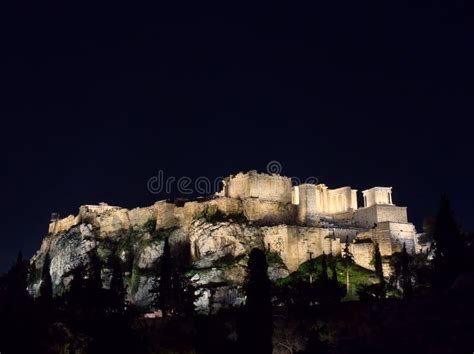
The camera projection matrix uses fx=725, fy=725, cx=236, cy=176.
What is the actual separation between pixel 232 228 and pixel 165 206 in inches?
433

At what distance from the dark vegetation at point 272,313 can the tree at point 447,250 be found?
0.29ft

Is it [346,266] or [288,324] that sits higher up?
[346,266]

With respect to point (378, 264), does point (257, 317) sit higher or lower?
lower

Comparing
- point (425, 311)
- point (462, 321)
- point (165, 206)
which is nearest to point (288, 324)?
point (425, 311)

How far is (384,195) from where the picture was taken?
276 ft

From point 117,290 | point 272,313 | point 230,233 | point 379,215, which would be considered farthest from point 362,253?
point 272,313

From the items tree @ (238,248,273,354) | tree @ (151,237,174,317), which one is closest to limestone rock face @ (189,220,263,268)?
tree @ (151,237,174,317)

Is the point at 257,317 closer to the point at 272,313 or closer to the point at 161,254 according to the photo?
the point at 272,313

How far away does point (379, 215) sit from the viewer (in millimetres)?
81250

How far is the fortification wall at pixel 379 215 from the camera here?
81.2m

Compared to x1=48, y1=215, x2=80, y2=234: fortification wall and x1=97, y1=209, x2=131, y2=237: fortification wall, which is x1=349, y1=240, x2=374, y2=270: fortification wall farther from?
x1=48, y1=215, x2=80, y2=234: fortification wall

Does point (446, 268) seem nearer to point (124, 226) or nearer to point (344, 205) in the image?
point (344, 205)

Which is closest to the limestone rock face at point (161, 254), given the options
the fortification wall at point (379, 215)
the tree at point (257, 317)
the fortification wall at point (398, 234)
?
the fortification wall at point (398, 234)

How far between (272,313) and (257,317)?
2.30 meters
